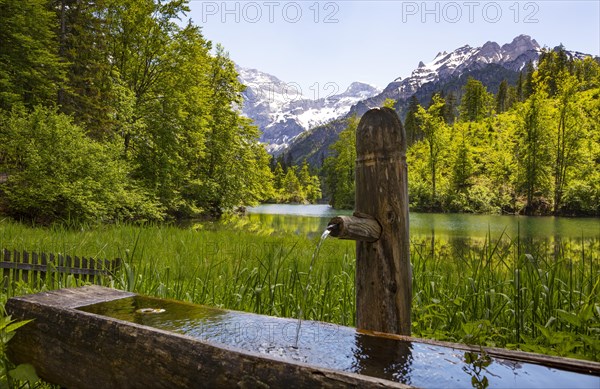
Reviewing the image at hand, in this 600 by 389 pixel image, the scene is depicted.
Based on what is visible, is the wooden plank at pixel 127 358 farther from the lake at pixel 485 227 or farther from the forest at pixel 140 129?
the lake at pixel 485 227

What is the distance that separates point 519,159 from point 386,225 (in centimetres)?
4228

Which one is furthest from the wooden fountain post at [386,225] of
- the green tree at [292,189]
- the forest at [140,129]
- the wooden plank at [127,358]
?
the green tree at [292,189]

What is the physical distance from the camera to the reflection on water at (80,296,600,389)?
1624 millimetres

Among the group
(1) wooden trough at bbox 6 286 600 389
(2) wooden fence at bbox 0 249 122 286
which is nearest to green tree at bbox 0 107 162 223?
(2) wooden fence at bbox 0 249 122 286

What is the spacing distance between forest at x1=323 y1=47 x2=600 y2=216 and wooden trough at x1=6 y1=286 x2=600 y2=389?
123 ft

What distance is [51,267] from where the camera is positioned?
4.52m

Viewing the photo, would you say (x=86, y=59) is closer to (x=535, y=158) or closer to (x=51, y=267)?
(x=51, y=267)

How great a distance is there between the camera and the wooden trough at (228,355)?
154 centimetres

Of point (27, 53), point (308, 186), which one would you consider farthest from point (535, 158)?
point (308, 186)

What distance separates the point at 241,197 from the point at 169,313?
22.7m

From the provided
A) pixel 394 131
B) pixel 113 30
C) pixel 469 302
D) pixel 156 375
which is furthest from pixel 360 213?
pixel 113 30

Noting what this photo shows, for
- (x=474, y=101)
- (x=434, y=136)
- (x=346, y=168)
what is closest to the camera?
(x=434, y=136)

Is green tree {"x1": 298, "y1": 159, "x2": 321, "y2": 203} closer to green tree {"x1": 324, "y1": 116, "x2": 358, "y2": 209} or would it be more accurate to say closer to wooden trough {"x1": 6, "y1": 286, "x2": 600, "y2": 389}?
green tree {"x1": 324, "y1": 116, "x2": 358, "y2": 209}

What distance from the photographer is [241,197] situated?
2512 cm
